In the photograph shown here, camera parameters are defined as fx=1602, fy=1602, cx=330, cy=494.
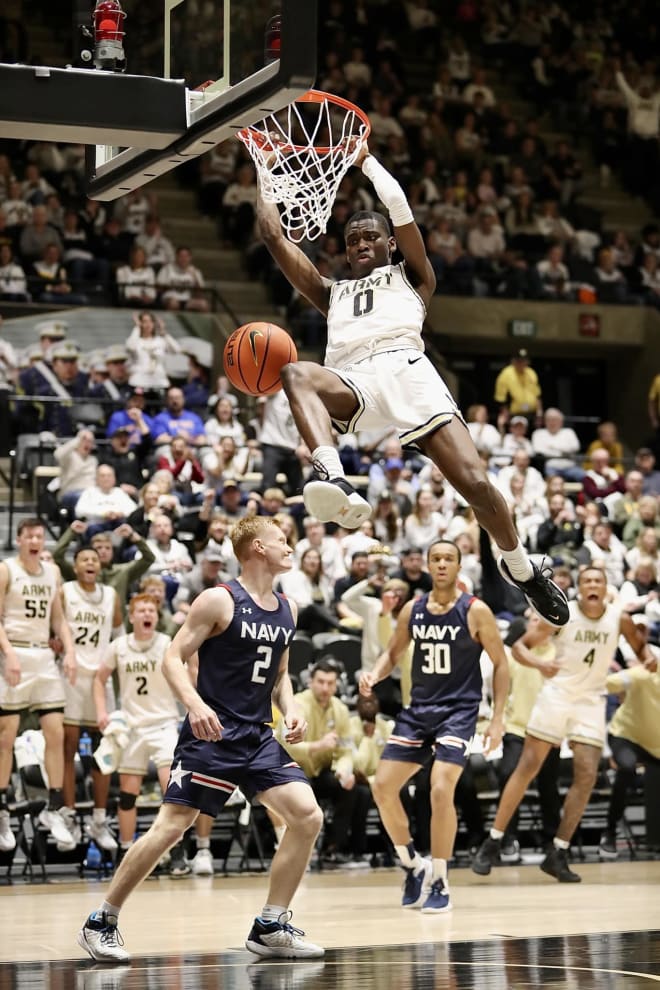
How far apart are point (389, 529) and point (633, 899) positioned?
5.32 metres

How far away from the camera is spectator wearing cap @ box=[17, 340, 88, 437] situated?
49.2ft

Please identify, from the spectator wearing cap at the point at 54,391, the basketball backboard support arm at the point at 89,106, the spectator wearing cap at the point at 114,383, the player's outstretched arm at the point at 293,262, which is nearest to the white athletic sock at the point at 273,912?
the player's outstretched arm at the point at 293,262

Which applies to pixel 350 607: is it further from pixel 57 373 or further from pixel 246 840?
pixel 57 373

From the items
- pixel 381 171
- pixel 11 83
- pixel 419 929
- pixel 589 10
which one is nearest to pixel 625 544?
pixel 419 929

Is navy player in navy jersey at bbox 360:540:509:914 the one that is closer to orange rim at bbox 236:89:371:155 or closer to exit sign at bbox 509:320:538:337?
orange rim at bbox 236:89:371:155

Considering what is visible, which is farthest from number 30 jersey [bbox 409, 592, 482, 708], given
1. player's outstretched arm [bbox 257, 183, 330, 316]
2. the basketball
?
the basketball

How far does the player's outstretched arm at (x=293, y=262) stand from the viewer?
7277 millimetres

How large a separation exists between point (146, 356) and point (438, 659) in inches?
277

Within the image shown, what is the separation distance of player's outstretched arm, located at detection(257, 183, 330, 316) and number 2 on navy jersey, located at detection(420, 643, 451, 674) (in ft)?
9.83

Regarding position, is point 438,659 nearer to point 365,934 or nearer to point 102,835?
point 365,934

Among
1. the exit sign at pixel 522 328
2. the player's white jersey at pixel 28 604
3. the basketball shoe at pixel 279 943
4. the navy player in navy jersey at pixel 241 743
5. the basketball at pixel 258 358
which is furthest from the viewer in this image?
the exit sign at pixel 522 328

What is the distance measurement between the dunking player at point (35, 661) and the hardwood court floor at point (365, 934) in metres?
0.56

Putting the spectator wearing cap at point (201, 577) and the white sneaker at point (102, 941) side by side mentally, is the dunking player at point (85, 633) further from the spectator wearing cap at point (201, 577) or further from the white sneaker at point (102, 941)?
the white sneaker at point (102, 941)

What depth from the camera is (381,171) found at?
7145 millimetres
